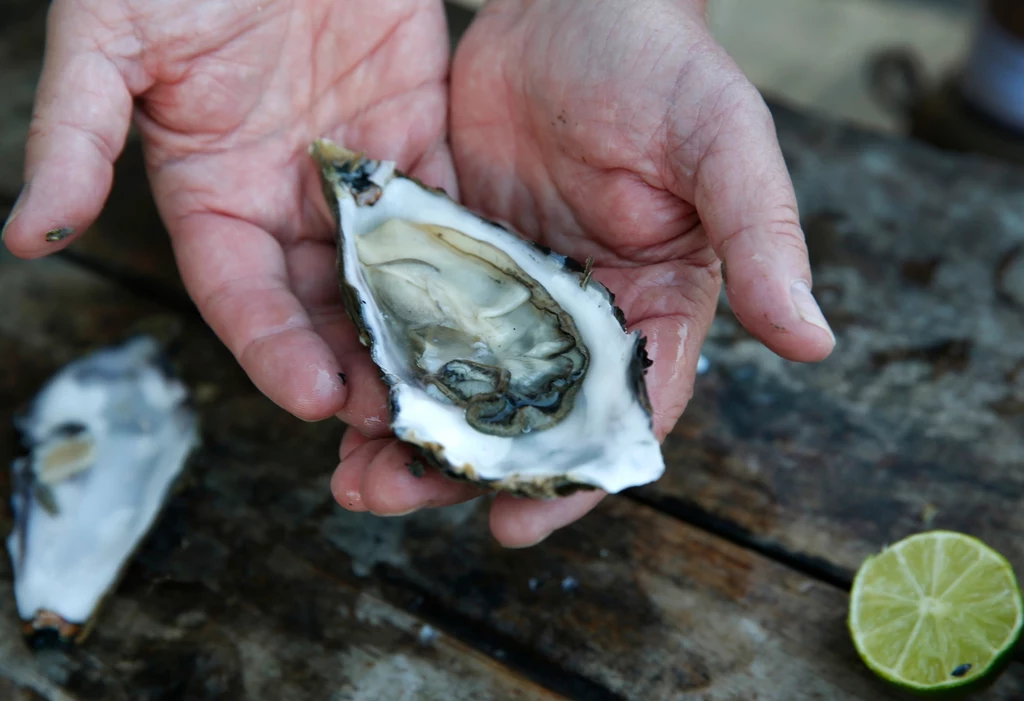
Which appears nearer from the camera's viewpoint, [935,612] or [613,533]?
[935,612]

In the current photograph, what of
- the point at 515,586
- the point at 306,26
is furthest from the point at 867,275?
the point at 306,26

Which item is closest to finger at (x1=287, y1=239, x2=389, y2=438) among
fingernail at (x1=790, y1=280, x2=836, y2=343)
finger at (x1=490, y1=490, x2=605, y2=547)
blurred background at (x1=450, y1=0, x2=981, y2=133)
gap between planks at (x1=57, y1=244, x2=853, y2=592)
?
finger at (x1=490, y1=490, x2=605, y2=547)

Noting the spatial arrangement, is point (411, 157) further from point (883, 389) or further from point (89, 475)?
point (883, 389)

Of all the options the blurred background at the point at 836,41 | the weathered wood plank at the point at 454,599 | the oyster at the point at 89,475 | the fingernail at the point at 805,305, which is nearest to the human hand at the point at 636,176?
the fingernail at the point at 805,305

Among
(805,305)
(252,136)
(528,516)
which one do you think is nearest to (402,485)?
(528,516)

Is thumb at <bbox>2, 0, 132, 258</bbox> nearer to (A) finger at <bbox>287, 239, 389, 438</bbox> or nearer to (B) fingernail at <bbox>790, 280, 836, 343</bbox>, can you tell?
(A) finger at <bbox>287, 239, 389, 438</bbox>
